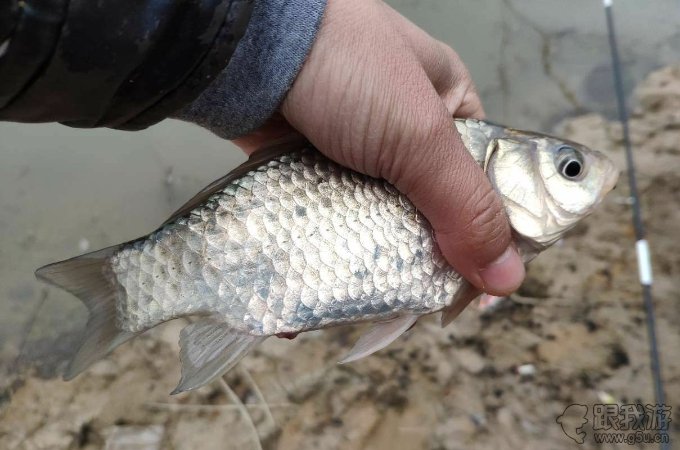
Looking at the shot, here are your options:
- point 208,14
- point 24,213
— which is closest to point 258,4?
point 208,14

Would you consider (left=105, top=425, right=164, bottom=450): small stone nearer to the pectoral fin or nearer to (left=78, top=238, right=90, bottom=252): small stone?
(left=78, top=238, right=90, bottom=252): small stone

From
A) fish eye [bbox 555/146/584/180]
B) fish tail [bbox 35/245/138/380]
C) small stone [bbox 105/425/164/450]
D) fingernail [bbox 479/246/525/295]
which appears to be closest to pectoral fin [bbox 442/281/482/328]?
fingernail [bbox 479/246/525/295]

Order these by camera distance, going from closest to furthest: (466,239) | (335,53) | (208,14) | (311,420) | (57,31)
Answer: (57,31)
(208,14)
(335,53)
(466,239)
(311,420)

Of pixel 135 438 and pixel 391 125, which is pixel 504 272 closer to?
pixel 391 125

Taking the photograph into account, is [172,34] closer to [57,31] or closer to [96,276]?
[57,31]

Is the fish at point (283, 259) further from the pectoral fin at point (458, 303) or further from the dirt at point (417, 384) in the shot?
the dirt at point (417, 384)

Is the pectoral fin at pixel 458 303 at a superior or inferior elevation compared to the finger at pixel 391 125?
inferior

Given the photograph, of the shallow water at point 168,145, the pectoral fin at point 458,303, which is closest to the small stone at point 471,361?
the pectoral fin at point 458,303
